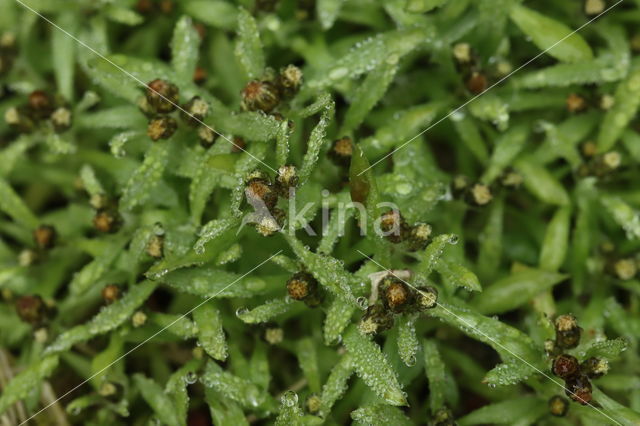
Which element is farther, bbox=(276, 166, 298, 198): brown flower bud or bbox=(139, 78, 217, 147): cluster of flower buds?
bbox=(139, 78, 217, 147): cluster of flower buds

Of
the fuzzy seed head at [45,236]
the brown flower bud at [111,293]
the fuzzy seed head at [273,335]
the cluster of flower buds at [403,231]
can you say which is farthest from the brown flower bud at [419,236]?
the fuzzy seed head at [45,236]

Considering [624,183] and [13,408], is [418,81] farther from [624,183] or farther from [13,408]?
[13,408]

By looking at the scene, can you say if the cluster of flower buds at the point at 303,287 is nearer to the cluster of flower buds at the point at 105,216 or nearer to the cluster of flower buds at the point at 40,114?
the cluster of flower buds at the point at 105,216

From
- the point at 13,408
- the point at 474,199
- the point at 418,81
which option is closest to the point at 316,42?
the point at 418,81

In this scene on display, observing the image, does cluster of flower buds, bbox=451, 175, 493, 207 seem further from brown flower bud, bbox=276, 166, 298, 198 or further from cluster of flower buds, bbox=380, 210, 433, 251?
brown flower bud, bbox=276, 166, 298, 198

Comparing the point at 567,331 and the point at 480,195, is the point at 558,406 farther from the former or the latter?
the point at 480,195

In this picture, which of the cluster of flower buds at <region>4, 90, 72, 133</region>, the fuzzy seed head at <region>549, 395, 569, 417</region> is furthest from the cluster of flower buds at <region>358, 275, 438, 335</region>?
the cluster of flower buds at <region>4, 90, 72, 133</region>
